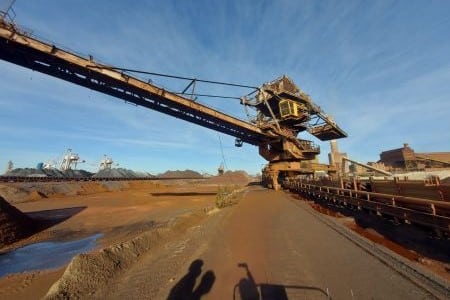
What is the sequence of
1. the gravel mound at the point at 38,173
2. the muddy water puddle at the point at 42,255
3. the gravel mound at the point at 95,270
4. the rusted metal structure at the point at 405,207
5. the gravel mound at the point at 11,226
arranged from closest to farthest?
the gravel mound at the point at 95,270, the rusted metal structure at the point at 405,207, the muddy water puddle at the point at 42,255, the gravel mound at the point at 11,226, the gravel mound at the point at 38,173

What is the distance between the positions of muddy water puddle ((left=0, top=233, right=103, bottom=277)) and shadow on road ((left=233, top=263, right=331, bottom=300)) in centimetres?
715

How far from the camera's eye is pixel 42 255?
33.4 ft

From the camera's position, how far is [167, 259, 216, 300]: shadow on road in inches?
213

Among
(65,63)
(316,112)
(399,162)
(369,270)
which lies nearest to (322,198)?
(369,270)

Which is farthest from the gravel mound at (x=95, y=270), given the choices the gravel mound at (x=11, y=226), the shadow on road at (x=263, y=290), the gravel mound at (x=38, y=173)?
the gravel mound at (x=38, y=173)

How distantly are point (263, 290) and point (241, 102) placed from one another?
27.4 meters

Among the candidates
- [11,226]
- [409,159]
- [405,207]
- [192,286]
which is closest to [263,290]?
[192,286]

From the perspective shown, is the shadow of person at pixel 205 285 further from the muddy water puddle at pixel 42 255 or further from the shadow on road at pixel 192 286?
the muddy water puddle at pixel 42 255

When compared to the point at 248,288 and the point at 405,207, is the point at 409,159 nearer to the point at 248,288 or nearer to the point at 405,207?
the point at 405,207

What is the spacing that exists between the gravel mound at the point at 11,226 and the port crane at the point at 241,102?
11.0 metres

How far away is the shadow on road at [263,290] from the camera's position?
5.12 meters

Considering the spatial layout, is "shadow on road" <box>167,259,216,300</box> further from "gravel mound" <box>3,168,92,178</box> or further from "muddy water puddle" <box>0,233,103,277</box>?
"gravel mound" <box>3,168,92,178</box>

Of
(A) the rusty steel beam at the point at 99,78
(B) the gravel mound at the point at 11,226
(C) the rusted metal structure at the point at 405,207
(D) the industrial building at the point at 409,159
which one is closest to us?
(C) the rusted metal structure at the point at 405,207

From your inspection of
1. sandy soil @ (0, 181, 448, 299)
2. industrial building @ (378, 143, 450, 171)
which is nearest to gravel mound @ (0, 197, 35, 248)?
sandy soil @ (0, 181, 448, 299)
